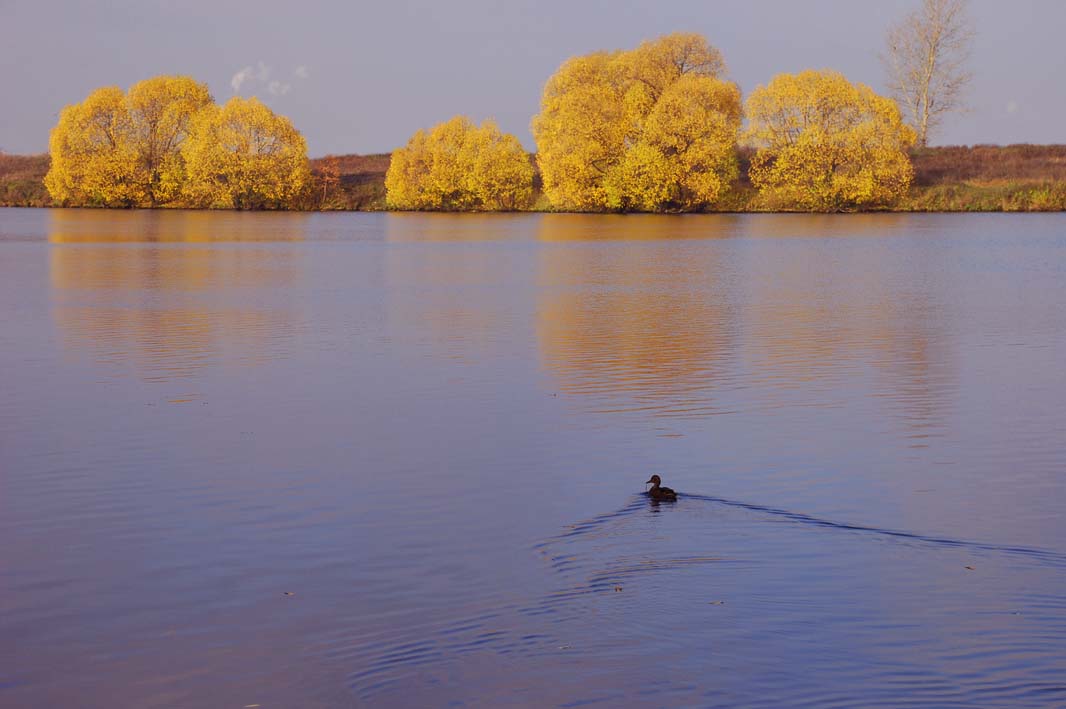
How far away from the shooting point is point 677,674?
616 centimetres

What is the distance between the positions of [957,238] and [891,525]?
40.4 m

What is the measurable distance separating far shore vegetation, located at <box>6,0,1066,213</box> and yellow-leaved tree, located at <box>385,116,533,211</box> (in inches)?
3.8

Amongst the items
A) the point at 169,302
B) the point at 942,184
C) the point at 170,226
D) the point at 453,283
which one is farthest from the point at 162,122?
the point at 169,302

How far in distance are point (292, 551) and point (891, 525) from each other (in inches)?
166

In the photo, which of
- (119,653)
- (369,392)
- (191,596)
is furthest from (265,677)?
(369,392)

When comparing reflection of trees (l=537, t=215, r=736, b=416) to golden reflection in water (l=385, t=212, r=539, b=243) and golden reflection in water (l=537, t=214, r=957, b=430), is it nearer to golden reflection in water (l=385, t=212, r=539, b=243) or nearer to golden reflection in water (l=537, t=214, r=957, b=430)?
golden reflection in water (l=537, t=214, r=957, b=430)

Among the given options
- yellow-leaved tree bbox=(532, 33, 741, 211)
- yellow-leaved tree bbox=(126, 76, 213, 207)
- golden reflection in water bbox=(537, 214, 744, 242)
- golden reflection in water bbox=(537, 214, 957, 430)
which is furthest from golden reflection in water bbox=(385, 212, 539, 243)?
yellow-leaved tree bbox=(126, 76, 213, 207)

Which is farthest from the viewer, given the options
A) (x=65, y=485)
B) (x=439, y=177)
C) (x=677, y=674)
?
(x=439, y=177)

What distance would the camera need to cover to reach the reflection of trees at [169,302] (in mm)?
17438

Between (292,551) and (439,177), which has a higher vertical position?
(439,177)

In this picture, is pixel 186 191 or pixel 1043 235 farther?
pixel 186 191

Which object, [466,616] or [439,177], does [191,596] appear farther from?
[439,177]

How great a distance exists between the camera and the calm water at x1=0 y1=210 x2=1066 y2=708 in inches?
247

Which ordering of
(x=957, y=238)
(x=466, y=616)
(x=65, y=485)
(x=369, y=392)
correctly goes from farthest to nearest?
(x=957, y=238), (x=369, y=392), (x=65, y=485), (x=466, y=616)
